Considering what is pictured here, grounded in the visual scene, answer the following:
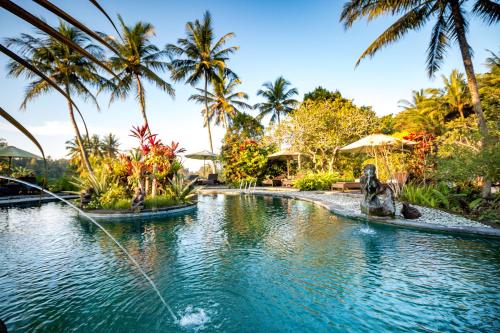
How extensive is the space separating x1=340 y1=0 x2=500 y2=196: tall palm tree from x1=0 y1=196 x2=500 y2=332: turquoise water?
22.0 ft

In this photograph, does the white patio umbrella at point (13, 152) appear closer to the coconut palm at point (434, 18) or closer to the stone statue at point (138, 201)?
the stone statue at point (138, 201)

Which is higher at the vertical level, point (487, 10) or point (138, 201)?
point (487, 10)

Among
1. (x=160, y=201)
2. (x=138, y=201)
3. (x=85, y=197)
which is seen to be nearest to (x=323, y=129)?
(x=160, y=201)

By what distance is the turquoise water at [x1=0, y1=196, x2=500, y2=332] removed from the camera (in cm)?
291

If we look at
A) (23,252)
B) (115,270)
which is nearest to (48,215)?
(23,252)

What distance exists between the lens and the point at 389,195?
295 inches

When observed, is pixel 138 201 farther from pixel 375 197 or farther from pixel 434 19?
pixel 434 19

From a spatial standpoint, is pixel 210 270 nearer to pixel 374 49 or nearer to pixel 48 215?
pixel 48 215

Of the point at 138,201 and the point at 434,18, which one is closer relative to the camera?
the point at 138,201

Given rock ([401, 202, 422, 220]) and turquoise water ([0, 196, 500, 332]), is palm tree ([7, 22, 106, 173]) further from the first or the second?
rock ([401, 202, 422, 220])

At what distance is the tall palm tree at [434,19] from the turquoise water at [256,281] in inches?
264

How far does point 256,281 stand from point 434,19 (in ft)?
43.3

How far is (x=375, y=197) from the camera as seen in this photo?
25.3 feet

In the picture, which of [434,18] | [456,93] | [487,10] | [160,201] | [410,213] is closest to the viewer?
[410,213]
